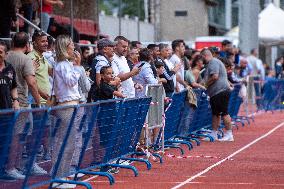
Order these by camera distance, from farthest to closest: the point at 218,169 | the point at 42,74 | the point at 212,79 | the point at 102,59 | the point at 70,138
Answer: the point at 212,79 → the point at 102,59 → the point at 218,169 → the point at 42,74 → the point at 70,138

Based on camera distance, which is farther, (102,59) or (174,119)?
(174,119)

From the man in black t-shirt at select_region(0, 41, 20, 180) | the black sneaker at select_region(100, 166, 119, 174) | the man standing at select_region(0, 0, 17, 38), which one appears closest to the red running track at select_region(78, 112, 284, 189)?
the black sneaker at select_region(100, 166, 119, 174)

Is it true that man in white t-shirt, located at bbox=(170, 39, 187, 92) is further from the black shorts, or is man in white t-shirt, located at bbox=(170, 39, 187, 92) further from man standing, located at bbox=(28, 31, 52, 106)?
man standing, located at bbox=(28, 31, 52, 106)

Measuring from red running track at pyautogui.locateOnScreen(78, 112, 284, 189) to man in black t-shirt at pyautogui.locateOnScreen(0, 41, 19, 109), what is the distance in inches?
64.1

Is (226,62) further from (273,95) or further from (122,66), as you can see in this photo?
(273,95)

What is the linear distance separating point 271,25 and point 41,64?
107 feet

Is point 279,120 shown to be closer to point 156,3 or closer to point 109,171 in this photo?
point 109,171

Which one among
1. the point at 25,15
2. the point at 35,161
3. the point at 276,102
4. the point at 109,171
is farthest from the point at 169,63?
the point at 276,102

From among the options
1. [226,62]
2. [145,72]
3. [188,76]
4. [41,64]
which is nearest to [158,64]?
[145,72]

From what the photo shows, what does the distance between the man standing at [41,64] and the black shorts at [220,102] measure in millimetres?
7779

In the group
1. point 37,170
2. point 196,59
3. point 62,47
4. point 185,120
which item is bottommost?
point 185,120

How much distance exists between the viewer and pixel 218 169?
17938 mm

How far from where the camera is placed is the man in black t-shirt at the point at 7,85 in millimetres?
14953

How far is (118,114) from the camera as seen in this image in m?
16.2
